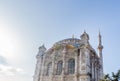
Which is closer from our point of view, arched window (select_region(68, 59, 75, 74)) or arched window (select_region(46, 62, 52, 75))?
arched window (select_region(68, 59, 75, 74))

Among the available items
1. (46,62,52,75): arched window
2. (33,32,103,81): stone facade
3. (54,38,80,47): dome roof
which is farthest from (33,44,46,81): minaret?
(54,38,80,47): dome roof

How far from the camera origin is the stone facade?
99.0 ft

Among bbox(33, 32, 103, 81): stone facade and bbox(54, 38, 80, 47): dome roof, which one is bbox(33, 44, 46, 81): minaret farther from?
bbox(54, 38, 80, 47): dome roof

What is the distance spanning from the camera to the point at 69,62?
3234 cm

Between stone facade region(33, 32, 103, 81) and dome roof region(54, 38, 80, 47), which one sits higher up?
dome roof region(54, 38, 80, 47)

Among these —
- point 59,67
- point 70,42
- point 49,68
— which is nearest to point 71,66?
point 59,67

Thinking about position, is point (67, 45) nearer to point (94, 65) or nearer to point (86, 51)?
point (86, 51)

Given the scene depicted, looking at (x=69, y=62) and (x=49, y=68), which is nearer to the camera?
(x=69, y=62)

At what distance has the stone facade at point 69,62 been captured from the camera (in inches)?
1188

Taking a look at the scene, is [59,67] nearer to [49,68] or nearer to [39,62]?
[49,68]

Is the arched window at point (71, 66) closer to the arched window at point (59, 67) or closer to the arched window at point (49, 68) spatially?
the arched window at point (59, 67)

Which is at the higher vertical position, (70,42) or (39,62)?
(70,42)

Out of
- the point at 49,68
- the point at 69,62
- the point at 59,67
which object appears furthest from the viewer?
the point at 49,68

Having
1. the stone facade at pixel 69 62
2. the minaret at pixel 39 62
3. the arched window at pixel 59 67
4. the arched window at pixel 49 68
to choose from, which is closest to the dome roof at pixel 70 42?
the stone facade at pixel 69 62
